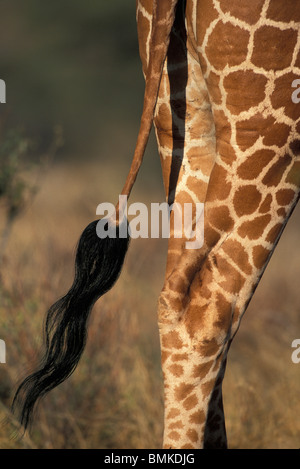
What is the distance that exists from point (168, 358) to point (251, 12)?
25.5 inches

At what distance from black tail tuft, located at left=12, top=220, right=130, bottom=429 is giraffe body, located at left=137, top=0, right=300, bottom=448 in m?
0.12

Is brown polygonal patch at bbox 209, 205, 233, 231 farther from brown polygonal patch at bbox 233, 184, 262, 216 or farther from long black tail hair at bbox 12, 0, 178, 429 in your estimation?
long black tail hair at bbox 12, 0, 178, 429

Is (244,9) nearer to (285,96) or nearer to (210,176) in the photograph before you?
(285,96)

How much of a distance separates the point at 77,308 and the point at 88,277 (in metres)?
0.07

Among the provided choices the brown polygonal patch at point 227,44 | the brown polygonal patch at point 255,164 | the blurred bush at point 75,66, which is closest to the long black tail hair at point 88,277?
the brown polygonal patch at point 227,44

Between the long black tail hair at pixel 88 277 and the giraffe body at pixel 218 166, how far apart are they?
0.21ft

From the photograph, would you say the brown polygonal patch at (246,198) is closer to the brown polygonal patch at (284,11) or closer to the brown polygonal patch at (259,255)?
the brown polygonal patch at (259,255)

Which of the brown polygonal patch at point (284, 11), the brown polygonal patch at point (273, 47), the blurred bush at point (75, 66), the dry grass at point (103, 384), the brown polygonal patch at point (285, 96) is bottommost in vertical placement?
the dry grass at point (103, 384)

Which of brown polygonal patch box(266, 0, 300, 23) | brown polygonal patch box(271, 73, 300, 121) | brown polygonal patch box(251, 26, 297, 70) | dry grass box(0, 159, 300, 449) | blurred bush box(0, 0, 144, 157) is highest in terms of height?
blurred bush box(0, 0, 144, 157)

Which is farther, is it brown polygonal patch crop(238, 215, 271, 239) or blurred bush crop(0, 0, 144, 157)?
blurred bush crop(0, 0, 144, 157)

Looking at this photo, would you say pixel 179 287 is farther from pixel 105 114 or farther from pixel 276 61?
pixel 105 114

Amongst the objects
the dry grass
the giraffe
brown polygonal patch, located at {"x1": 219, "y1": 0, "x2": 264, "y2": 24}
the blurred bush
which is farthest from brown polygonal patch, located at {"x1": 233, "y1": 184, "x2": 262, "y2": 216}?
the blurred bush

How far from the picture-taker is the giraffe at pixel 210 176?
117 cm

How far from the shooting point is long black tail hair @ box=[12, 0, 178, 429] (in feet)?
4.17
